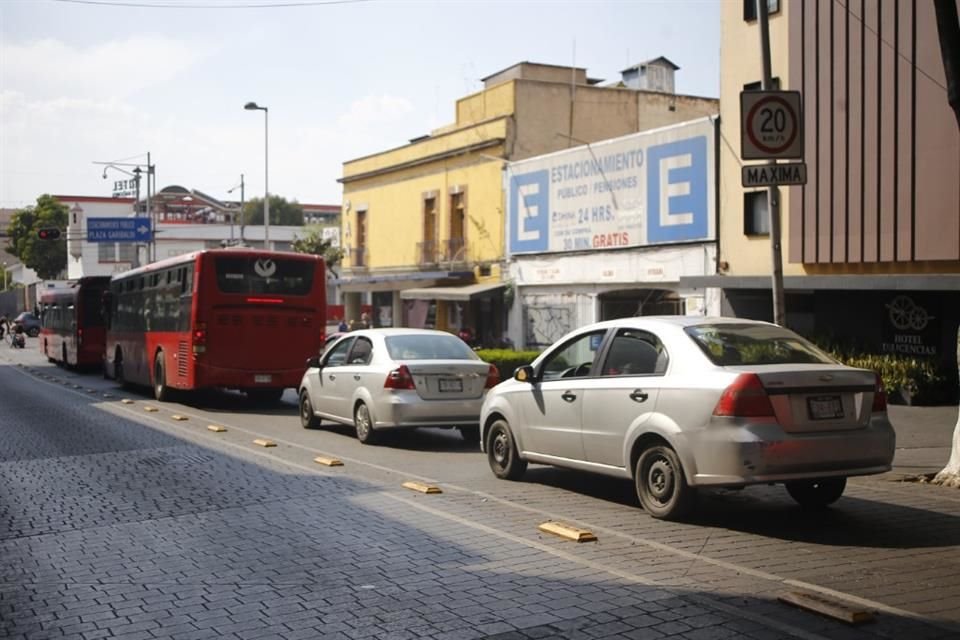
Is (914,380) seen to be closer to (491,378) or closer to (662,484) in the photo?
(491,378)

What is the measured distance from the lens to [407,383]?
44.0 ft

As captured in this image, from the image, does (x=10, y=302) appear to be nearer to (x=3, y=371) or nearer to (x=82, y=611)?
(x=3, y=371)

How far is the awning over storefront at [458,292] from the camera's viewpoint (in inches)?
1404

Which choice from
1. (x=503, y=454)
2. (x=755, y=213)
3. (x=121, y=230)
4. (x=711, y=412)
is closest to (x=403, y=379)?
(x=503, y=454)

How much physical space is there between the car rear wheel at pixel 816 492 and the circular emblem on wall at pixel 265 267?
43.9 ft

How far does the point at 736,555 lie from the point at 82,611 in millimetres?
4170

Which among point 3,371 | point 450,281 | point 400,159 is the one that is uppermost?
point 400,159

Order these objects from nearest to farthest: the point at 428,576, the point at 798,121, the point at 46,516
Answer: the point at 428,576 < the point at 46,516 < the point at 798,121

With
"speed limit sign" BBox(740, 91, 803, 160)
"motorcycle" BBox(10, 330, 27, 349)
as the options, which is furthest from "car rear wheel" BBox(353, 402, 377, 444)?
"motorcycle" BBox(10, 330, 27, 349)

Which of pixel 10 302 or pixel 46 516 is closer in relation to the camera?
pixel 46 516

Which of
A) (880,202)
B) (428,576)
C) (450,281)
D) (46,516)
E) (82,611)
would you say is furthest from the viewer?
(450,281)

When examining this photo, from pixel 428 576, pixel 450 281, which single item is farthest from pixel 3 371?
pixel 428 576

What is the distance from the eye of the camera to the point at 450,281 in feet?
127

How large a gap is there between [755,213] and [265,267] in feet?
39.9
